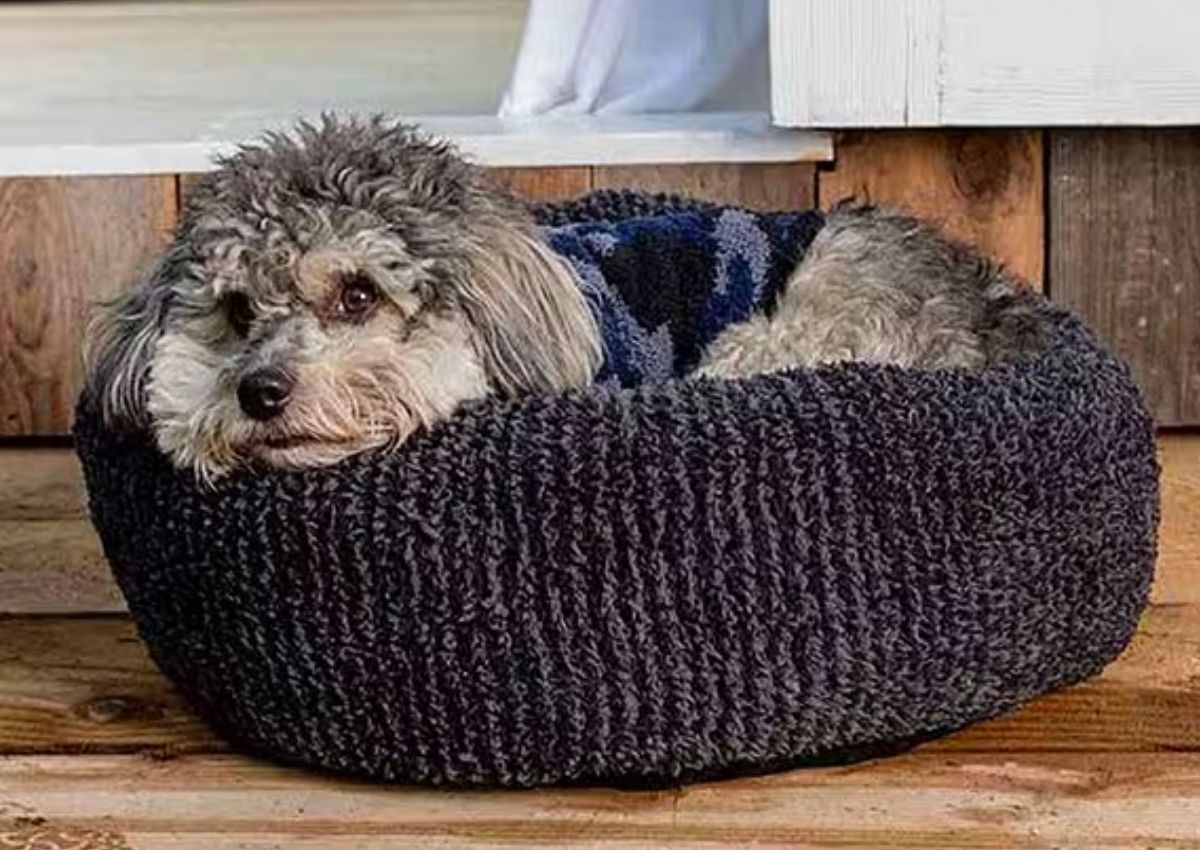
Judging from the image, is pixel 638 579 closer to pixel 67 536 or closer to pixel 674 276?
pixel 674 276

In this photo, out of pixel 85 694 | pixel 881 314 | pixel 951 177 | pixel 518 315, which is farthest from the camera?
pixel 951 177

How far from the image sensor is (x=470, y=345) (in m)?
2.23

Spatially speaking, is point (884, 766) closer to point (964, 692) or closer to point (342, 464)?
point (964, 692)

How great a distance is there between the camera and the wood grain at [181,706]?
2.26m

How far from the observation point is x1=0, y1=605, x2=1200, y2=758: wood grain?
7.41 ft

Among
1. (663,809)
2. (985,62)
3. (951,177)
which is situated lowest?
(663,809)

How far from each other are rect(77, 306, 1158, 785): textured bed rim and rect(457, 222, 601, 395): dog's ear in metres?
0.09

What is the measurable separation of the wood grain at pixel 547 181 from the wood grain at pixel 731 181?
0.02 metres

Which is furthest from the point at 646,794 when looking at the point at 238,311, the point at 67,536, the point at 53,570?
the point at 67,536

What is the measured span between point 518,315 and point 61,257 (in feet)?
4.18

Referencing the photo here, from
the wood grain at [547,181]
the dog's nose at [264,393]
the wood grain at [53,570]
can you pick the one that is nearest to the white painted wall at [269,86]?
the wood grain at [547,181]

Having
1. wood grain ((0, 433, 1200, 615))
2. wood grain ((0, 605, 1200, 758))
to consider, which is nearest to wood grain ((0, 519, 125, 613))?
wood grain ((0, 433, 1200, 615))

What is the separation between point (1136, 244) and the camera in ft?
10.5

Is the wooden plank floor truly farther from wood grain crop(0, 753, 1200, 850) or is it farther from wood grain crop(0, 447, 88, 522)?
wood grain crop(0, 447, 88, 522)
